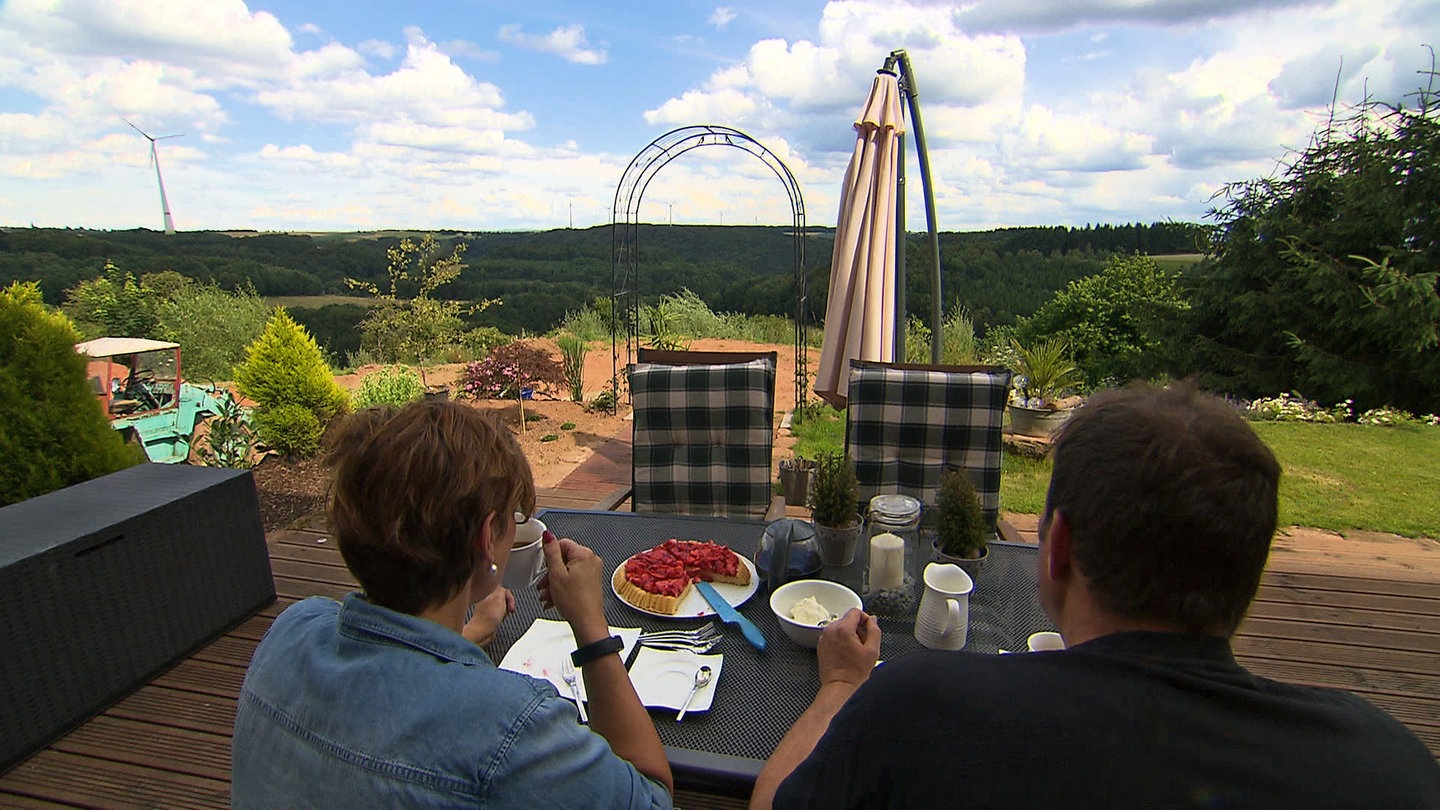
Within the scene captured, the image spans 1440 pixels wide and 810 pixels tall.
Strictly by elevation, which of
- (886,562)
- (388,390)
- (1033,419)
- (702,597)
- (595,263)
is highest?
(595,263)

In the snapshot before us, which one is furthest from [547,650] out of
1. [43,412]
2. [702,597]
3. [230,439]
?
[230,439]

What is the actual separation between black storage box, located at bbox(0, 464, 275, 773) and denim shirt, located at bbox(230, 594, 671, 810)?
4.87ft

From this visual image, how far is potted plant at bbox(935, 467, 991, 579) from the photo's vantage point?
4.96ft

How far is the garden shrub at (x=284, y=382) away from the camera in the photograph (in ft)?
14.7

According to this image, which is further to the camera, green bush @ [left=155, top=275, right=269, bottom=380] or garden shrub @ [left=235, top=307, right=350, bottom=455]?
green bush @ [left=155, top=275, right=269, bottom=380]

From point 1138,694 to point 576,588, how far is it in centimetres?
74

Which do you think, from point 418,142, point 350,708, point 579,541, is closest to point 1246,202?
point 579,541

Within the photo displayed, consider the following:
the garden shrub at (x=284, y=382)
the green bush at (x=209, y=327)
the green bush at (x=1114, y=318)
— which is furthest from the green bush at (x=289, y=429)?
the green bush at (x=1114, y=318)

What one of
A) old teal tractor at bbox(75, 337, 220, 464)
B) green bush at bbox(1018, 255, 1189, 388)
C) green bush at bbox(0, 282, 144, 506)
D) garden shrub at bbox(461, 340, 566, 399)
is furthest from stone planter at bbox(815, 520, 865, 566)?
green bush at bbox(1018, 255, 1189, 388)

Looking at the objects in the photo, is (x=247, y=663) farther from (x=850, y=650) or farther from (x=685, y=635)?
(x=850, y=650)

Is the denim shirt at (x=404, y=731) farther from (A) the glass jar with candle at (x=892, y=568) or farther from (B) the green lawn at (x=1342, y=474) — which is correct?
(B) the green lawn at (x=1342, y=474)

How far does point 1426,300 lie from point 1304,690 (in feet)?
30.4

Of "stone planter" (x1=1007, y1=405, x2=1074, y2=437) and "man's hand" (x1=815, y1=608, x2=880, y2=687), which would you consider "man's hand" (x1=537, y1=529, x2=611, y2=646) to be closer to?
"man's hand" (x1=815, y1=608, x2=880, y2=687)

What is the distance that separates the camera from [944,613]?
132cm
